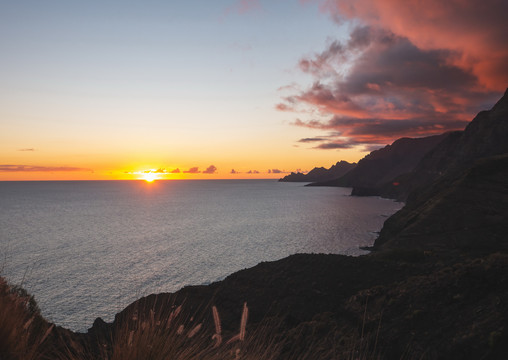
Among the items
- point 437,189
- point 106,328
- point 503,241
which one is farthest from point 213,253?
point 437,189

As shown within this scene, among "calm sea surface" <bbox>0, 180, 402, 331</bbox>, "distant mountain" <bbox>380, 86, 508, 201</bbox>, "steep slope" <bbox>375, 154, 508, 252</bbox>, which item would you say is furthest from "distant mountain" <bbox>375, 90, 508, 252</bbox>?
"distant mountain" <bbox>380, 86, 508, 201</bbox>

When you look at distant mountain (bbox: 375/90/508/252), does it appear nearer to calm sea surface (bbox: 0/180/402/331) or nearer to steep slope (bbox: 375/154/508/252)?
steep slope (bbox: 375/154/508/252)

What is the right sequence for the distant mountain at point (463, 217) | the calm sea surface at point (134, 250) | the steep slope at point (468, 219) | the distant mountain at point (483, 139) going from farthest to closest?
the distant mountain at point (483, 139), the distant mountain at point (463, 217), the steep slope at point (468, 219), the calm sea surface at point (134, 250)

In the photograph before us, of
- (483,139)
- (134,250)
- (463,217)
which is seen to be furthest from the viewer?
(483,139)

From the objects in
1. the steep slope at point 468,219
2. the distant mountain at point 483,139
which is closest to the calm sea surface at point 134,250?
the steep slope at point 468,219

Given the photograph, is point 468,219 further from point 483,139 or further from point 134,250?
point 483,139

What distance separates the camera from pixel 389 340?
42.5ft

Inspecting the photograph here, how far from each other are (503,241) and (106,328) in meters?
45.3

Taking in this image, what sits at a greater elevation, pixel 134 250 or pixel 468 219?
pixel 468 219

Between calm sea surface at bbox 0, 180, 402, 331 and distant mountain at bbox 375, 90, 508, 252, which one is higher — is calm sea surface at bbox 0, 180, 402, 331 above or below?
below

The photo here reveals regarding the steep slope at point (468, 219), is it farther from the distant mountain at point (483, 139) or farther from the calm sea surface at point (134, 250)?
the distant mountain at point (483, 139)

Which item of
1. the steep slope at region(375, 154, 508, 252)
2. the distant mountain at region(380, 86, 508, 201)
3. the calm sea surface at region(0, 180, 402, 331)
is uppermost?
the distant mountain at region(380, 86, 508, 201)

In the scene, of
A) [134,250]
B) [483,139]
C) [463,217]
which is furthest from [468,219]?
[483,139]

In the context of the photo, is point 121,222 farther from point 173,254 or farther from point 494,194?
point 494,194
